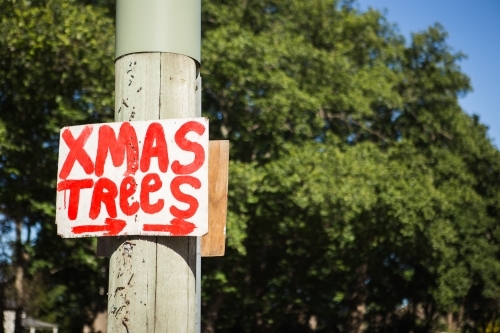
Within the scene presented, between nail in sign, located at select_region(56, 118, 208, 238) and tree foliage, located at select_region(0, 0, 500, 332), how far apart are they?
1262 centimetres

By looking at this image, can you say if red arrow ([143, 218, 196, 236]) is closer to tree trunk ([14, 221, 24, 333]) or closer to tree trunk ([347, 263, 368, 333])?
tree trunk ([14, 221, 24, 333])

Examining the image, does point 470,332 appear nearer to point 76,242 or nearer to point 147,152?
point 76,242

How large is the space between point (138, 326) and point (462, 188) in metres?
28.1

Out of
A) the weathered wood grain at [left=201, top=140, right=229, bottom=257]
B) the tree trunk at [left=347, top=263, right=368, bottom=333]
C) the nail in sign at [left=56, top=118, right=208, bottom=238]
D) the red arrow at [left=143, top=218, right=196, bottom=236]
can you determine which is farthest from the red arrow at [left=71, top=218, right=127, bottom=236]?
the tree trunk at [left=347, top=263, right=368, bottom=333]

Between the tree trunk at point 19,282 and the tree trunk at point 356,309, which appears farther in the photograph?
the tree trunk at point 356,309

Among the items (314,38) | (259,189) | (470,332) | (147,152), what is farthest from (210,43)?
(470,332)

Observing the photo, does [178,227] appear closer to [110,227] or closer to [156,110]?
[110,227]

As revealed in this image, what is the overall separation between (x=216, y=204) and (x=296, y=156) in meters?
20.1

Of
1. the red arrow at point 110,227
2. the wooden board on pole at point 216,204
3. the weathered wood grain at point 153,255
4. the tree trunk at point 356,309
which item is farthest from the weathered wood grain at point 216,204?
the tree trunk at point 356,309

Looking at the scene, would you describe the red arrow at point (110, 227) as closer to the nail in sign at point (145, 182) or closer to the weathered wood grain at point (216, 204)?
the nail in sign at point (145, 182)

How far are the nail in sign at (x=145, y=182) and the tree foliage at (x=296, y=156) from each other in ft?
41.4

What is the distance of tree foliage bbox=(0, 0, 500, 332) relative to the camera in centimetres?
2023

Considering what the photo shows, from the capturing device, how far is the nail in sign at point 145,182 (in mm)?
2445

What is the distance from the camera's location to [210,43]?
22297mm
